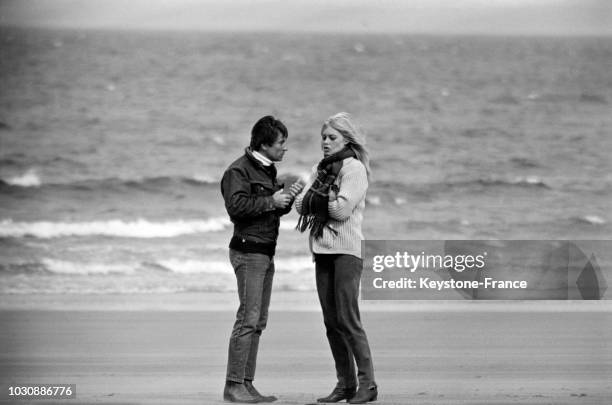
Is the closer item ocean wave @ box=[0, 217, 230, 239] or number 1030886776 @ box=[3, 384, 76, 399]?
number 1030886776 @ box=[3, 384, 76, 399]

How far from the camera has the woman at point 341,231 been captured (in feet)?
14.3

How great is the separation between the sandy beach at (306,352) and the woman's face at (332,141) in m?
1.11

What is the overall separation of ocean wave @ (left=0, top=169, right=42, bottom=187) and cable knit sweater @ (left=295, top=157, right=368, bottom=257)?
41.4ft

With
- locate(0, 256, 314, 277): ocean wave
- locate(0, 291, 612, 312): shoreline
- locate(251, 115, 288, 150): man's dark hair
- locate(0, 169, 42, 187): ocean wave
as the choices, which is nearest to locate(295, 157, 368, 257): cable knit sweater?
locate(251, 115, 288, 150): man's dark hair

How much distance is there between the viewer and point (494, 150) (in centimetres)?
1859

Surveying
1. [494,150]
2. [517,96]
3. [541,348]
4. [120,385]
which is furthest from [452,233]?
[120,385]

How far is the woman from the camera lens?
14.3 feet

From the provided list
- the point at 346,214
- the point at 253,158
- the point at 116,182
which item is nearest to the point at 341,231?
the point at 346,214

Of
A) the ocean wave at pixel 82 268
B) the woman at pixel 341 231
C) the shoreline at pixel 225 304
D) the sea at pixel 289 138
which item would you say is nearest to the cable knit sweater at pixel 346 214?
the woman at pixel 341 231

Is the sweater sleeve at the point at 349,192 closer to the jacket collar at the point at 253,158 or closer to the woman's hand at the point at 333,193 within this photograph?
the woman's hand at the point at 333,193

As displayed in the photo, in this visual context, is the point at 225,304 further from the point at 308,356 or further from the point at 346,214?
the point at 346,214

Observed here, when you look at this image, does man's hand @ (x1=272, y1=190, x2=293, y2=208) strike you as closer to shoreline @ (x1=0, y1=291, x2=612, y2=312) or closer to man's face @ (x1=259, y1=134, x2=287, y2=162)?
man's face @ (x1=259, y1=134, x2=287, y2=162)

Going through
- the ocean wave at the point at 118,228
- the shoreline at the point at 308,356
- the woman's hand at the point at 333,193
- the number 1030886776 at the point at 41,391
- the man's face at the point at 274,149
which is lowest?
the number 1030886776 at the point at 41,391

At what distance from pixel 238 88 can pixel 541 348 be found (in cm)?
1492
